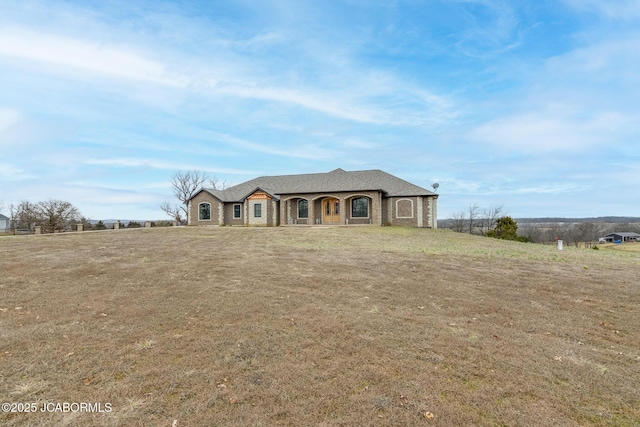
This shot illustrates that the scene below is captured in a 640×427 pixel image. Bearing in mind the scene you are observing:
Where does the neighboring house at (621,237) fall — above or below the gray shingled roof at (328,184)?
below

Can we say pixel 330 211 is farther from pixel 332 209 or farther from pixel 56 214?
pixel 56 214

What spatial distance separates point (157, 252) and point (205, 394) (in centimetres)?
1175

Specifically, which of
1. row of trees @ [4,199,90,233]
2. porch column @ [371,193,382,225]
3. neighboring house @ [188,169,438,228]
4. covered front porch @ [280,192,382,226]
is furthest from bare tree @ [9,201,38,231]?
porch column @ [371,193,382,225]

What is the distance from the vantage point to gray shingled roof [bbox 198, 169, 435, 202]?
107ft

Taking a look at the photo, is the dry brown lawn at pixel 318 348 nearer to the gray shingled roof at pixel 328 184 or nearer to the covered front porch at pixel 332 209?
the covered front porch at pixel 332 209

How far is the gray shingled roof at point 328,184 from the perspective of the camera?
107 ft

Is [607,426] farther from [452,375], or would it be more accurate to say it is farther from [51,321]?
[51,321]

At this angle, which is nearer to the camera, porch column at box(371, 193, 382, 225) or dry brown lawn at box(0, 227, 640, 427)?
dry brown lawn at box(0, 227, 640, 427)

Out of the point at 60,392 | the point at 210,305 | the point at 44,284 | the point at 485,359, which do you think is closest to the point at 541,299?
the point at 485,359

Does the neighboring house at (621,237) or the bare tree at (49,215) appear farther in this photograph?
the neighboring house at (621,237)

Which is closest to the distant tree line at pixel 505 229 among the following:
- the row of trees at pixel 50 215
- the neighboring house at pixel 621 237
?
the neighboring house at pixel 621 237

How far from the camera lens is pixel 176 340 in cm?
544

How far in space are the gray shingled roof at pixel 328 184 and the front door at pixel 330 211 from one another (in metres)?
1.50

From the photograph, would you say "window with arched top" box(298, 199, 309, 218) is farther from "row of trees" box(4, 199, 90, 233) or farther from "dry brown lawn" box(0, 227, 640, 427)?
"row of trees" box(4, 199, 90, 233)
